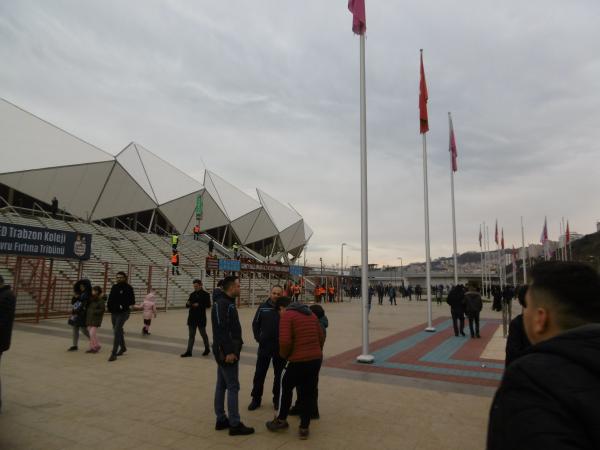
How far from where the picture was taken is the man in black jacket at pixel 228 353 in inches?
176

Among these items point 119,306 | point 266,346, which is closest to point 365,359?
point 266,346

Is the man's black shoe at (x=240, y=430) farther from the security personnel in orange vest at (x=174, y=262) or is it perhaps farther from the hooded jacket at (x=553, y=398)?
the security personnel in orange vest at (x=174, y=262)

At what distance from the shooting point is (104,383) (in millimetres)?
6410

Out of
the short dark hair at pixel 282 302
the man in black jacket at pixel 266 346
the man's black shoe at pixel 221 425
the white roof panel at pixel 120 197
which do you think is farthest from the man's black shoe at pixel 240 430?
the white roof panel at pixel 120 197

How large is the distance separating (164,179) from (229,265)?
1889cm

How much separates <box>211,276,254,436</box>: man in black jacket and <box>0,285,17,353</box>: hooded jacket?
214 cm

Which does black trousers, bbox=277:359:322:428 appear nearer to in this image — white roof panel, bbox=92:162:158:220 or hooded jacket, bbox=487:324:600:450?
hooded jacket, bbox=487:324:600:450

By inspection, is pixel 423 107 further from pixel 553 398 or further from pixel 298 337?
pixel 553 398

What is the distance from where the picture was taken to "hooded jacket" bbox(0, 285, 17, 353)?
417 cm

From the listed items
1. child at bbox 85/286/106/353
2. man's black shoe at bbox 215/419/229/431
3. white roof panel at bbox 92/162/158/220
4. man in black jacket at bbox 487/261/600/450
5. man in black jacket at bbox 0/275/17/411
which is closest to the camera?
man in black jacket at bbox 487/261/600/450

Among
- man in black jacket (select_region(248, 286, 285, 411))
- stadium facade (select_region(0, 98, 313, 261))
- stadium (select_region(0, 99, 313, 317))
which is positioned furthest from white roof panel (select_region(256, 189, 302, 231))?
man in black jacket (select_region(248, 286, 285, 411))

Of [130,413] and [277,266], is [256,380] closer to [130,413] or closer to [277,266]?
[130,413]

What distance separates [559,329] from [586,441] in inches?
17.8

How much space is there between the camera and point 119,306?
8.39 meters
